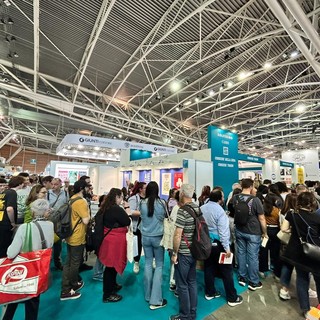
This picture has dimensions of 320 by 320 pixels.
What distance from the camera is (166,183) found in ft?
26.4

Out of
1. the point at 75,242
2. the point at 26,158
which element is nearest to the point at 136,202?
the point at 75,242

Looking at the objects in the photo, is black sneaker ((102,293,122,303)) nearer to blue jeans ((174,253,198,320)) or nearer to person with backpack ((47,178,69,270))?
blue jeans ((174,253,198,320))

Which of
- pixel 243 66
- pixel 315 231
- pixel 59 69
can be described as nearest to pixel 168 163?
pixel 243 66

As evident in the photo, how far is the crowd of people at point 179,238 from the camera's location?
6.34ft

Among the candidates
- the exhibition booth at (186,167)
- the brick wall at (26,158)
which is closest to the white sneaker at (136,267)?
the exhibition booth at (186,167)

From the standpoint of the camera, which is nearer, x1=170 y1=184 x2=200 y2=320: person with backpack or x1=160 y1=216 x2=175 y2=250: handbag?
x1=170 y1=184 x2=200 y2=320: person with backpack

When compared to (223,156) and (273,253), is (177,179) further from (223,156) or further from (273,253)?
(273,253)

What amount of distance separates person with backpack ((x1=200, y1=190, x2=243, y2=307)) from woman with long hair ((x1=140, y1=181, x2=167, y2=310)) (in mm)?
582

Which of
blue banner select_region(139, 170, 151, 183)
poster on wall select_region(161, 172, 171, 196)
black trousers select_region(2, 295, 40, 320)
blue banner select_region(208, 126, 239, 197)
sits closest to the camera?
black trousers select_region(2, 295, 40, 320)

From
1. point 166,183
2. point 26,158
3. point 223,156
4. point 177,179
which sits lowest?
point 166,183

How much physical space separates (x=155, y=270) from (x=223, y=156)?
17.6 ft

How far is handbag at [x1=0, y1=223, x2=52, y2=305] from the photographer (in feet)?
4.88

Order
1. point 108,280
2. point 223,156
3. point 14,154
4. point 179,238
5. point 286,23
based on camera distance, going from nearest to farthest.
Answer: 1. point 179,238
2. point 108,280
3. point 286,23
4. point 223,156
5. point 14,154

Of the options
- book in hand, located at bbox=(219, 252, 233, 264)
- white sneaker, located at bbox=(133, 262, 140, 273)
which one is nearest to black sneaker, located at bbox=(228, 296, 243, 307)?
book in hand, located at bbox=(219, 252, 233, 264)
